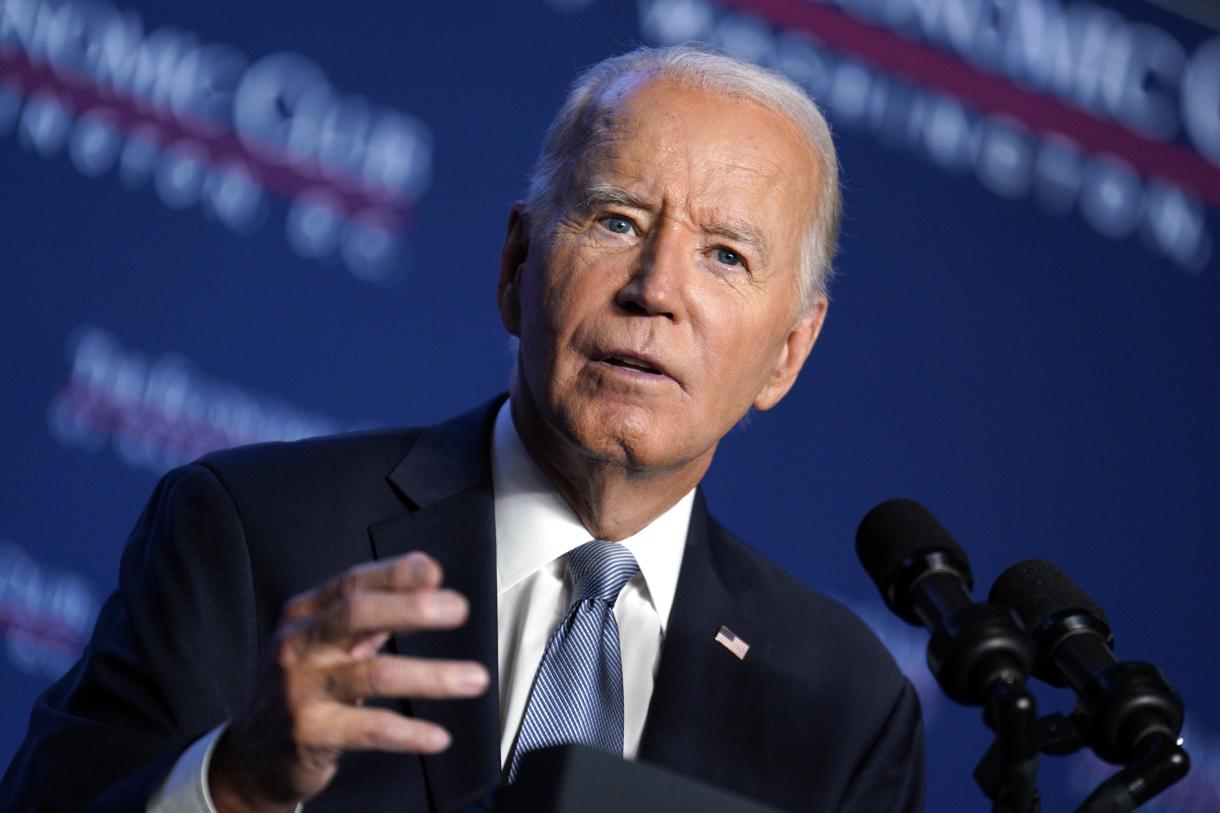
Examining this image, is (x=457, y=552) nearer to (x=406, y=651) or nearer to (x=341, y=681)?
(x=406, y=651)

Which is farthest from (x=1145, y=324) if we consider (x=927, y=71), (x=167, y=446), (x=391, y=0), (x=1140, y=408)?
(x=167, y=446)

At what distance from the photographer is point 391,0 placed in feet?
9.87

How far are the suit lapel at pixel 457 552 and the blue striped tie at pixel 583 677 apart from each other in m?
0.06

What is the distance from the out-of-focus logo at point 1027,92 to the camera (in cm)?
312

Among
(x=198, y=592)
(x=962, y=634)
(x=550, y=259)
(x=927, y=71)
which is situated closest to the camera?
(x=962, y=634)

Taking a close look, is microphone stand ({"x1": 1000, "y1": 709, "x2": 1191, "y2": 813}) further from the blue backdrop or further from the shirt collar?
the blue backdrop

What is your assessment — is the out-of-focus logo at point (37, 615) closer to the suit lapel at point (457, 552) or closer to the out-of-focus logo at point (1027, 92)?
the suit lapel at point (457, 552)

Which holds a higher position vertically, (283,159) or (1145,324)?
(1145,324)

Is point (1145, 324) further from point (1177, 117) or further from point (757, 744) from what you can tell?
point (757, 744)

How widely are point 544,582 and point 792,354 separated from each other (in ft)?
1.80

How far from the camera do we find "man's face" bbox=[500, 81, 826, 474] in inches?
73.5

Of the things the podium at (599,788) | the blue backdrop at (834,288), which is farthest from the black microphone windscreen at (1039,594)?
the blue backdrop at (834,288)

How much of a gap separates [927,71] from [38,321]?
6.17 ft

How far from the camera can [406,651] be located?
6.04ft
